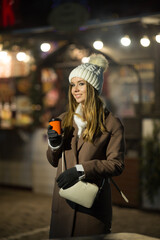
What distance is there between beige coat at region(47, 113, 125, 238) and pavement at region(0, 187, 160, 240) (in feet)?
8.94

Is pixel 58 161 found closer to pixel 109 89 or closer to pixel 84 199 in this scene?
pixel 84 199

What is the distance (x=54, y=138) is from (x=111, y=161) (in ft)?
1.42

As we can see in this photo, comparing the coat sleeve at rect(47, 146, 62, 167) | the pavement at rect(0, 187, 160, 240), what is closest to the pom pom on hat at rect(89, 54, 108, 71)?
the coat sleeve at rect(47, 146, 62, 167)

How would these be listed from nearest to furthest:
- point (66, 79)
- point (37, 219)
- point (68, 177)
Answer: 1. point (68, 177)
2. point (37, 219)
3. point (66, 79)

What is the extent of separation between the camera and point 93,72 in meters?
3.04

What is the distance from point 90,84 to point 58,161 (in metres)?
0.64

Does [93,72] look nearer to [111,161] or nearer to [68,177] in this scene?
[111,161]

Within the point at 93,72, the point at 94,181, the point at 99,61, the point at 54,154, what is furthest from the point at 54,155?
the point at 99,61

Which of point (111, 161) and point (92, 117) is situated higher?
point (92, 117)

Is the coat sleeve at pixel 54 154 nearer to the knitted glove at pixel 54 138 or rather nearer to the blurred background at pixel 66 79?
the knitted glove at pixel 54 138

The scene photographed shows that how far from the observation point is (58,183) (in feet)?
9.11

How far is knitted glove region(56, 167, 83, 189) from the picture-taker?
275 centimetres

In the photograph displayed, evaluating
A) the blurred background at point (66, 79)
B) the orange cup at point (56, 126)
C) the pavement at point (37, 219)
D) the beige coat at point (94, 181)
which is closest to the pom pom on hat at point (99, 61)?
the beige coat at point (94, 181)

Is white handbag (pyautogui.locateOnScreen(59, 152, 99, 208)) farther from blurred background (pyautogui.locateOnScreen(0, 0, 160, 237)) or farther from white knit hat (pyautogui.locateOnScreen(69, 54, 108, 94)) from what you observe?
blurred background (pyautogui.locateOnScreen(0, 0, 160, 237))
